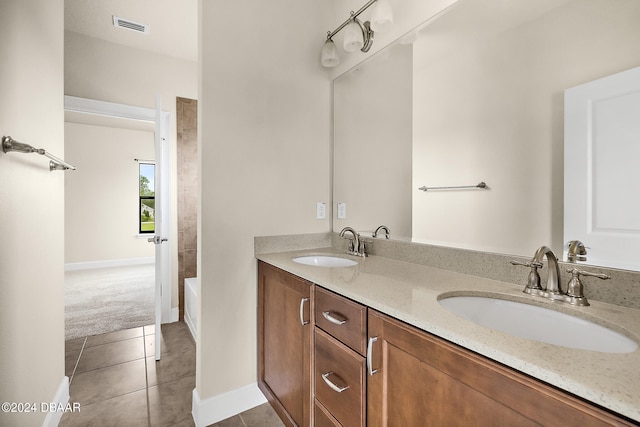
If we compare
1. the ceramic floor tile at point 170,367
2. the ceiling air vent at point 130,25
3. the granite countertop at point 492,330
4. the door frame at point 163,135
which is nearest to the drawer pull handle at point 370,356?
the granite countertop at point 492,330

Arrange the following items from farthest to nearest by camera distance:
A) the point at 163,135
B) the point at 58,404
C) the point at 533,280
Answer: the point at 163,135, the point at 58,404, the point at 533,280

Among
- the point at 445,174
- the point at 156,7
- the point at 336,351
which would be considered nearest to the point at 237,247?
the point at 336,351

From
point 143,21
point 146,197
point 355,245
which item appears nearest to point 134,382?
point 355,245

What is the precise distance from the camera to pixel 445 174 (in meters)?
1.46

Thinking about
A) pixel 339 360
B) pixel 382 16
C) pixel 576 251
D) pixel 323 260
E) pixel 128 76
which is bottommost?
pixel 339 360

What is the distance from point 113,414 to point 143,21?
122 inches

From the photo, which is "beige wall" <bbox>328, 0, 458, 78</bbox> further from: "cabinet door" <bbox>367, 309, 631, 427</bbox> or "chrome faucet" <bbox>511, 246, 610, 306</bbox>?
"cabinet door" <bbox>367, 309, 631, 427</bbox>

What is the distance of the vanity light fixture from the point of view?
5.00ft

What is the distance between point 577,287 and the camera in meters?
0.92

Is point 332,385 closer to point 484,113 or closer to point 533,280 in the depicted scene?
point 533,280

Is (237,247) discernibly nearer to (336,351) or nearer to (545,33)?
(336,351)

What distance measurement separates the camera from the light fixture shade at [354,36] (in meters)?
1.71

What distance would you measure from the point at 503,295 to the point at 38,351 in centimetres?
198

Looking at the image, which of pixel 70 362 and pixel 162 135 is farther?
pixel 162 135
